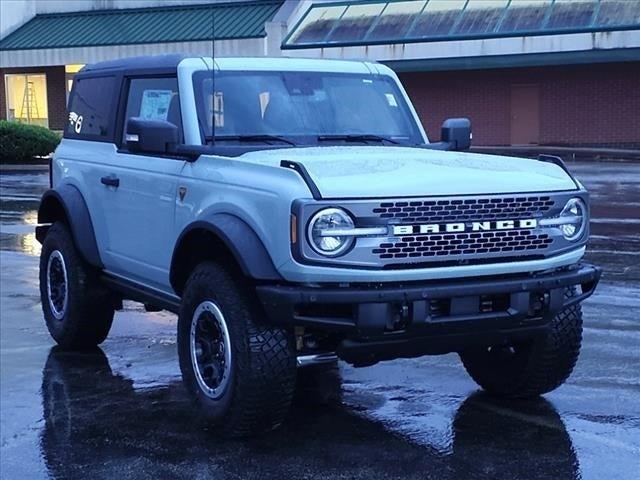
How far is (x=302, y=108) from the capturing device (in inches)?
254

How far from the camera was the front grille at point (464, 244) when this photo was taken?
4.91 metres

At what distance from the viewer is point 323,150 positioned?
592 cm

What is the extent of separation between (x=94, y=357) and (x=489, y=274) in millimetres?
3438

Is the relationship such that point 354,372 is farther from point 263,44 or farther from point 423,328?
point 263,44

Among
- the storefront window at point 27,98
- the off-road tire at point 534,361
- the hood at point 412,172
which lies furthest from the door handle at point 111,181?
the storefront window at point 27,98

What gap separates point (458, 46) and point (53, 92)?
20052 mm

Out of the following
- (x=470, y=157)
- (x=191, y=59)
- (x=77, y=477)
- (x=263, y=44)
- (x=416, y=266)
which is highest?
(x=263, y=44)

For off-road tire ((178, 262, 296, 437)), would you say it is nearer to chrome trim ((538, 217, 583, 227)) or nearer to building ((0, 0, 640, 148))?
chrome trim ((538, 217, 583, 227))

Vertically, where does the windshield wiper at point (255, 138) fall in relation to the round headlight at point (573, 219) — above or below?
above

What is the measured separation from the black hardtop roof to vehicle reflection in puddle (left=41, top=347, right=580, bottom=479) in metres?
2.10

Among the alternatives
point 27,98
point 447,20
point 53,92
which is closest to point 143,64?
point 447,20

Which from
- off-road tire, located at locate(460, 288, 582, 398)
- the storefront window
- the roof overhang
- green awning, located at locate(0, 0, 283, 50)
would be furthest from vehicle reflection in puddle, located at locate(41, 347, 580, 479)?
the storefront window

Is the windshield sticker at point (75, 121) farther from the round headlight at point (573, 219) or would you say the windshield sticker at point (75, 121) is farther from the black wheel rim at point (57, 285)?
the round headlight at point (573, 219)

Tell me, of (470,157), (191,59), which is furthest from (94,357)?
(470,157)
